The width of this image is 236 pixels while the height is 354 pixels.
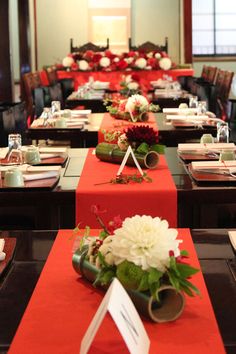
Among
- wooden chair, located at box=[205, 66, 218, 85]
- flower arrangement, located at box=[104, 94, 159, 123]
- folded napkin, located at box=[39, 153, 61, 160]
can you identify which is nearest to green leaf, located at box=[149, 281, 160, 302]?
folded napkin, located at box=[39, 153, 61, 160]

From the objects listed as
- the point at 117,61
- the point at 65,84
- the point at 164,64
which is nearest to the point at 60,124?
the point at 117,61

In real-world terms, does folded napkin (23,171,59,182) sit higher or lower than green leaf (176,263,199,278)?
lower

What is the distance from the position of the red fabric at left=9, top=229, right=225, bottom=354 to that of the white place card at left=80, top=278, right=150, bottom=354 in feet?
0.29

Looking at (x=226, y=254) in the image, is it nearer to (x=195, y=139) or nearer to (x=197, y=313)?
(x=197, y=313)

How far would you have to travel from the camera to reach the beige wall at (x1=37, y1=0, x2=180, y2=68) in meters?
15.2

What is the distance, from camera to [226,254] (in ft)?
6.25

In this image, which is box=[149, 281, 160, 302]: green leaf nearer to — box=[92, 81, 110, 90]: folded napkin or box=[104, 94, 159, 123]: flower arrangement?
box=[104, 94, 159, 123]: flower arrangement

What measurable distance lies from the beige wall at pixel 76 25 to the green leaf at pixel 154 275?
46.1 feet

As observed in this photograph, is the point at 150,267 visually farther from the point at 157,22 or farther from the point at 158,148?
the point at 157,22

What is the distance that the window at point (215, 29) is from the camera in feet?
50.9

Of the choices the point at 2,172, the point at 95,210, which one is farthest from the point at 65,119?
the point at 95,210

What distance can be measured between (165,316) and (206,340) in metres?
0.11

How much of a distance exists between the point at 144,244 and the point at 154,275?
6 cm

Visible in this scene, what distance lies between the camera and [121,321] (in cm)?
119
